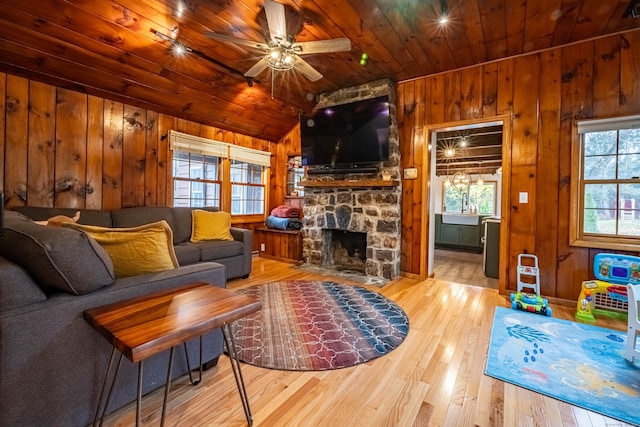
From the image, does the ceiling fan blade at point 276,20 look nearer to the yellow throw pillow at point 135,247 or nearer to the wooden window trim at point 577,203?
the yellow throw pillow at point 135,247

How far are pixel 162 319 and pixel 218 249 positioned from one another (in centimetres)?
251

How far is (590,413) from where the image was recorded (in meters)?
1.48

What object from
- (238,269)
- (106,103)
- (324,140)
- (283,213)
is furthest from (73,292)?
(283,213)

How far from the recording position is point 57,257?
1.13m

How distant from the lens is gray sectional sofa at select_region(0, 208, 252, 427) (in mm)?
1048

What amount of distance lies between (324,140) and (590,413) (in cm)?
385

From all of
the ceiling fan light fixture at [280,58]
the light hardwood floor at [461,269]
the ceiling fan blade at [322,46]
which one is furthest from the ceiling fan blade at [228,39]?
the light hardwood floor at [461,269]

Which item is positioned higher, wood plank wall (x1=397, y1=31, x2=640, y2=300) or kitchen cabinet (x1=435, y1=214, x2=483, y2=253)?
wood plank wall (x1=397, y1=31, x2=640, y2=300)

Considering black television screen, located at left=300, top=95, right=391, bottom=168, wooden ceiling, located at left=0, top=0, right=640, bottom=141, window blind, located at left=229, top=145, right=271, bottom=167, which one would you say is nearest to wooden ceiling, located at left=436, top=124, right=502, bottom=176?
black television screen, located at left=300, top=95, right=391, bottom=168

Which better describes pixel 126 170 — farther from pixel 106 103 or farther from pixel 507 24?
pixel 507 24

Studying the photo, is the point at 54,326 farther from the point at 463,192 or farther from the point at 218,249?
the point at 463,192

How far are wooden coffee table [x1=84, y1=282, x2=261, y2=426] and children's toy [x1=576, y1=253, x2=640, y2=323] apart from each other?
3.24m

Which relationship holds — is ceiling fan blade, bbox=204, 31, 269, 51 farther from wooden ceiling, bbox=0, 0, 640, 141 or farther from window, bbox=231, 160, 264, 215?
window, bbox=231, 160, 264, 215

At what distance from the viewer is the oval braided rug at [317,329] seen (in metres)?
1.97
